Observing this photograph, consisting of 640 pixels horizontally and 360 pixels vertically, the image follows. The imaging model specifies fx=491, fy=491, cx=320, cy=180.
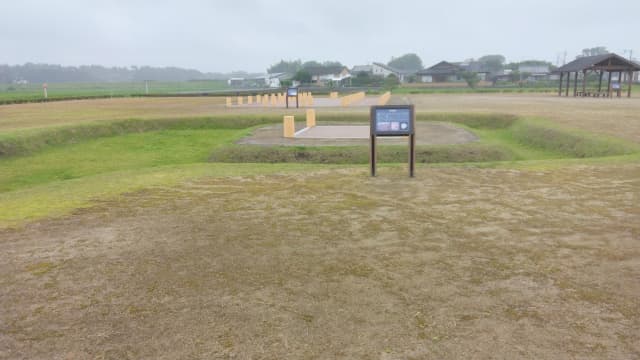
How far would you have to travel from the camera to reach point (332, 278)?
4633mm

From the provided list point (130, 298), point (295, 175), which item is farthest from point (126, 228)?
point (295, 175)

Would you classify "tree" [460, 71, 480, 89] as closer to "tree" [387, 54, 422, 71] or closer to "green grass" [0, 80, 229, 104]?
"green grass" [0, 80, 229, 104]

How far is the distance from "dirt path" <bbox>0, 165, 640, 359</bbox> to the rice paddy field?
2 cm

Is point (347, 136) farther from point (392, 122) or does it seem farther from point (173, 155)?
point (392, 122)

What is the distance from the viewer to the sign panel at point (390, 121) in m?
9.42

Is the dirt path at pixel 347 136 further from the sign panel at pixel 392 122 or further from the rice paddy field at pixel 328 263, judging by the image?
the sign panel at pixel 392 122

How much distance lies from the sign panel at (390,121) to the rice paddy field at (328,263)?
0.92 metres

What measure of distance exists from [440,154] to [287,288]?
374 inches

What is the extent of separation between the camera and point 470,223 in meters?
6.36

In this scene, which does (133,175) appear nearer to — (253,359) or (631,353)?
(253,359)

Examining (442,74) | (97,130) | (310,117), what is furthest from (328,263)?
(442,74)

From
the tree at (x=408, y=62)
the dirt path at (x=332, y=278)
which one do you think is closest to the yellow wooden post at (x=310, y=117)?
the dirt path at (x=332, y=278)

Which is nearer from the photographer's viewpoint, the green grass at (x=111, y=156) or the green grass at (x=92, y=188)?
the green grass at (x=92, y=188)

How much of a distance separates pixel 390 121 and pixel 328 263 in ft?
16.6
